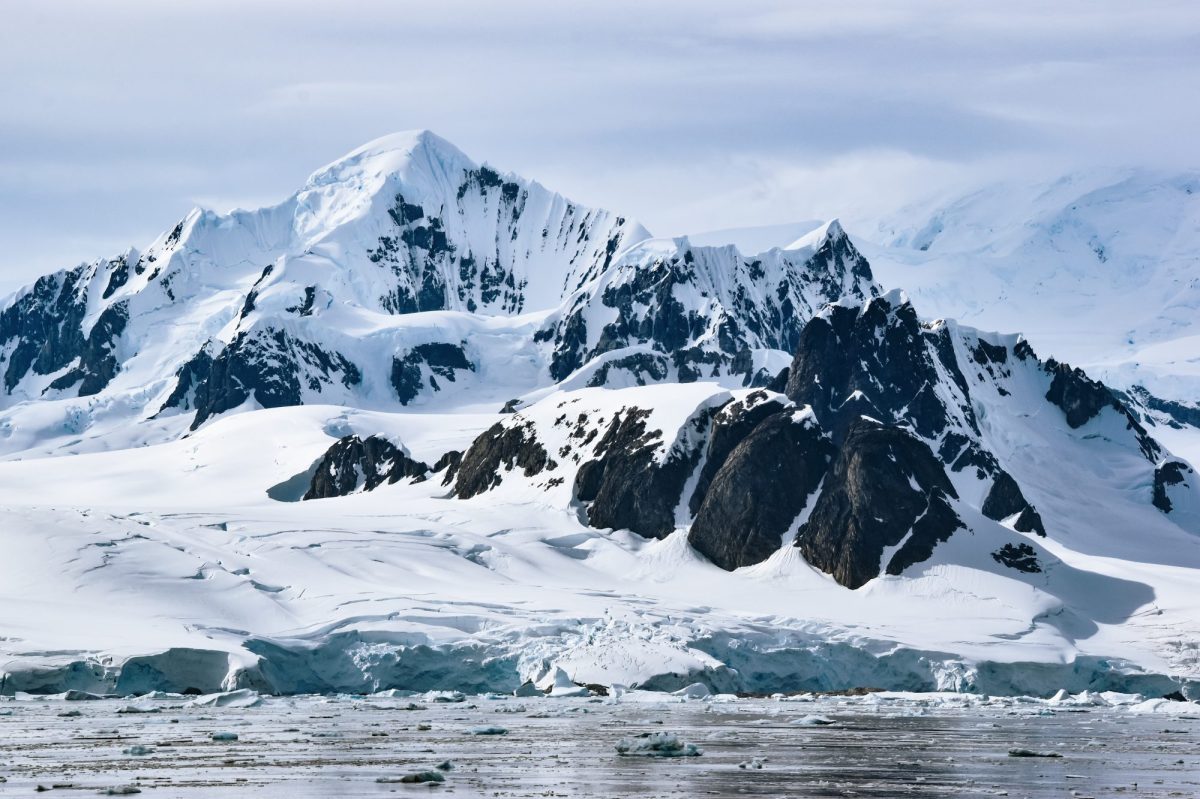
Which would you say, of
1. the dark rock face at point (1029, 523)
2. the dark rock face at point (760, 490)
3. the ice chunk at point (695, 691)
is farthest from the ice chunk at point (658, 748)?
the dark rock face at point (1029, 523)

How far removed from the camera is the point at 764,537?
404 ft

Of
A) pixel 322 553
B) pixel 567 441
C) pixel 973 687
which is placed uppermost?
pixel 567 441

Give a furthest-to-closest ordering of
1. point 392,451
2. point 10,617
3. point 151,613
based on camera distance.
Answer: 1. point 392,451
2. point 151,613
3. point 10,617

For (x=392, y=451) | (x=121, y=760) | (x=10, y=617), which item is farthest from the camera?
(x=392, y=451)

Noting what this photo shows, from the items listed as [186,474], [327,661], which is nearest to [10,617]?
[327,661]

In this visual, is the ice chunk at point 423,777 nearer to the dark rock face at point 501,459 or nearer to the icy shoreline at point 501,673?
the icy shoreline at point 501,673

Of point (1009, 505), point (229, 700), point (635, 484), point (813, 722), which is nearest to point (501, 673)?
point (229, 700)

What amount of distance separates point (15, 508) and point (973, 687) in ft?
201

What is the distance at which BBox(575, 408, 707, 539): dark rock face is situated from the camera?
129375 millimetres

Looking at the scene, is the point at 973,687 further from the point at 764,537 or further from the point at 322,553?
the point at 322,553

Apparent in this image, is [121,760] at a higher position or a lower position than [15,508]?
lower

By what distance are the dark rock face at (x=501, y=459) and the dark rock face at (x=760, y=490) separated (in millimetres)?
17527

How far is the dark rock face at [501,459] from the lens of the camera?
140375mm

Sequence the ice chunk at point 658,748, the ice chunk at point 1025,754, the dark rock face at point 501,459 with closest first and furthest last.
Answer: the ice chunk at point 658,748
the ice chunk at point 1025,754
the dark rock face at point 501,459
